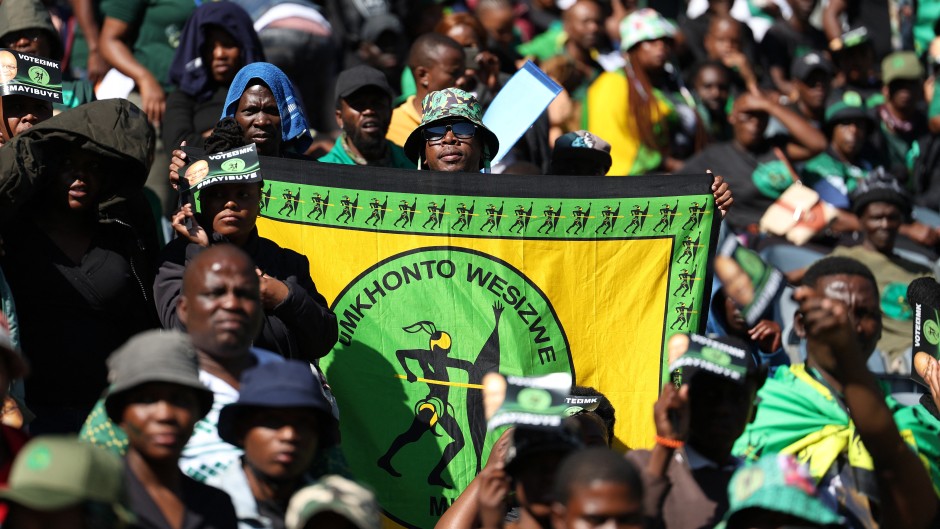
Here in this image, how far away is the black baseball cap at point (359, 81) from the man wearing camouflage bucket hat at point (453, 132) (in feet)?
1.87

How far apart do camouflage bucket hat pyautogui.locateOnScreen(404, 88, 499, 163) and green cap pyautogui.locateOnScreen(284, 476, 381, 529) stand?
2.93 metres

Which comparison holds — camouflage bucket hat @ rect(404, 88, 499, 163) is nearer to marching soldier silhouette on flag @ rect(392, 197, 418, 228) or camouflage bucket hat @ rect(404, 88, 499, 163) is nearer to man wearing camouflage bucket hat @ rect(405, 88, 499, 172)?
man wearing camouflage bucket hat @ rect(405, 88, 499, 172)

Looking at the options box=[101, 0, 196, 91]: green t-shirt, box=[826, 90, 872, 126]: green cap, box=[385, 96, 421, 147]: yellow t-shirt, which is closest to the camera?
box=[385, 96, 421, 147]: yellow t-shirt

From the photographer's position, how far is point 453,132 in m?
7.78

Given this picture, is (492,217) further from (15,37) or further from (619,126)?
(619,126)

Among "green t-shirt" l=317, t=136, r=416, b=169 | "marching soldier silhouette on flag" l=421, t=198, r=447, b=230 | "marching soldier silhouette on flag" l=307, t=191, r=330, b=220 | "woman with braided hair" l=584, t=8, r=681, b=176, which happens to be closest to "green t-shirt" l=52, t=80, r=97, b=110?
"green t-shirt" l=317, t=136, r=416, b=169

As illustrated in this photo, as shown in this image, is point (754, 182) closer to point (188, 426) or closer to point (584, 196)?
point (584, 196)

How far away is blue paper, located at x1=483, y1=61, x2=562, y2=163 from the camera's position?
8391 mm

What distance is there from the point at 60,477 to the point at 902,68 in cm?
1036

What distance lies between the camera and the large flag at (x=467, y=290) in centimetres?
730

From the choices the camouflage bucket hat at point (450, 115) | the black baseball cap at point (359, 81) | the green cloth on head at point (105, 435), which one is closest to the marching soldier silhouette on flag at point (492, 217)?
the camouflage bucket hat at point (450, 115)

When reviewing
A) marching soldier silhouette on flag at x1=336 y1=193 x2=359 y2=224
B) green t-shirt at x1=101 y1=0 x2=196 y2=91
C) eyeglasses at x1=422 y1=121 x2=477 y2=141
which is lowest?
marching soldier silhouette on flag at x1=336 y1=193 x2=359 y2=224

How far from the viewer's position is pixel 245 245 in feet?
21.5

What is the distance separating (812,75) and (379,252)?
23.0 feet
